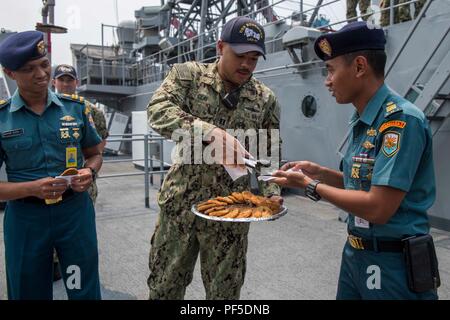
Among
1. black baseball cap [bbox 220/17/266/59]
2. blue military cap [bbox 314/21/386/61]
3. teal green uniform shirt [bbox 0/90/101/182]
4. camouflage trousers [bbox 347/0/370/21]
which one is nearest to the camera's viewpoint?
blue military cap [bbox 314/21/386/61]

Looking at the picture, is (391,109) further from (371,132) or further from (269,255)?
(269,255)

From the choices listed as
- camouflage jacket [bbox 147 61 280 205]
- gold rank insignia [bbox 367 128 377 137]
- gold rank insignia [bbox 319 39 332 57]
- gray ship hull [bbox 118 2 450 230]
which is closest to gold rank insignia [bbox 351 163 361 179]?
gold rank insignia [bbox 367 128 377 137]

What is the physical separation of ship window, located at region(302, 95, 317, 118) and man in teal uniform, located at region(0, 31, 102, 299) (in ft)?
19.5

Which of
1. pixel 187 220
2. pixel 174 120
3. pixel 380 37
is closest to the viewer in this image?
pixel 380 37

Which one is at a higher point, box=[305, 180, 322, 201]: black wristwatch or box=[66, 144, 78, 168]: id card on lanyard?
box=[66, 144, 78, 168]: id card on lanyard

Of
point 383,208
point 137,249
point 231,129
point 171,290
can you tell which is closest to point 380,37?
point 383,208

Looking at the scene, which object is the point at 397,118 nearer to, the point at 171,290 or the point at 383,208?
the point at 383,208

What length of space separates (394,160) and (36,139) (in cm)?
173

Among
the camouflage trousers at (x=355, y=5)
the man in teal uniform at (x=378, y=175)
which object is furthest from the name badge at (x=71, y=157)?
the camouflage trousers at (x=355, y=5)

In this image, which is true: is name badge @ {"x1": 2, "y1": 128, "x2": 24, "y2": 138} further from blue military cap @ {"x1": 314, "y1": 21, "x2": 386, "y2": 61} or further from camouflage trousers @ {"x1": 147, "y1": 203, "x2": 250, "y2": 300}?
blue military cap @ {"x1": 314, "y1": 21, "x2": 386, "y2": 61}

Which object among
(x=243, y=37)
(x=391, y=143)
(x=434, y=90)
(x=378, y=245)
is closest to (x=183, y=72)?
(x=243, y=37)

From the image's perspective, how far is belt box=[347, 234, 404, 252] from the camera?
154cm

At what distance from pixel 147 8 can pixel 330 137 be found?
15.4 meters

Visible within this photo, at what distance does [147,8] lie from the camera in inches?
765
